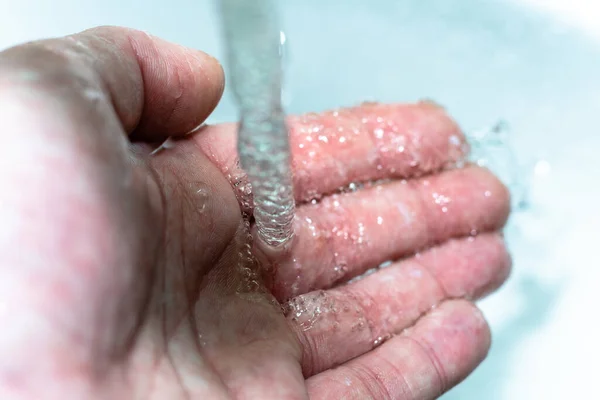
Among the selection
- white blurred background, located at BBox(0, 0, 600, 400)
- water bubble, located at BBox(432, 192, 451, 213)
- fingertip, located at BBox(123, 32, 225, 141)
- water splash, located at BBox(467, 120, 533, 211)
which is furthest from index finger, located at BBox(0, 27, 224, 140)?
water splash, located at BBox(467, 120, 533, 211)

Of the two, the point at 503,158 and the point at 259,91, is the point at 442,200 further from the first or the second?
the point at 259,91

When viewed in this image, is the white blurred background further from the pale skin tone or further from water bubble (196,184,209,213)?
water bubble (196,184,209,213)

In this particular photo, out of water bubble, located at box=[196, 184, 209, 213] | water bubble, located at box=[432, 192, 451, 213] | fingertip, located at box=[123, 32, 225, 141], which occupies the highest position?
fingertip, located at box=[123, 32, 225, 141]

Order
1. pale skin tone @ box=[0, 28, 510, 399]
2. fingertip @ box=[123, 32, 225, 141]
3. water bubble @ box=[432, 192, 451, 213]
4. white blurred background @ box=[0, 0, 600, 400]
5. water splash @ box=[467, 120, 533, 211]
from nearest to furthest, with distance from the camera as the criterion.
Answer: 1. pale skin tone @ box=[0, 28, 510, 399]
2. fingertip @ box=[123, 32, 225, 141]
3. water bubble @ box=[432, 192, 451, 213]
4. white blurred background @ box=[0, 0, 600, 400]
5. water splash @ box=[467, 120, 533, 211]

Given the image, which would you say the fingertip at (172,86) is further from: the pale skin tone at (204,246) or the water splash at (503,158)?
the water splash at (503,158)

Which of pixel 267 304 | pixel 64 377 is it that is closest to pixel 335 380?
pixel 267 304

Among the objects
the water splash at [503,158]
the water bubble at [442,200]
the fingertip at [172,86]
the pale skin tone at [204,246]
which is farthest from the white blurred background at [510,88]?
the fingertip at [172,86]
